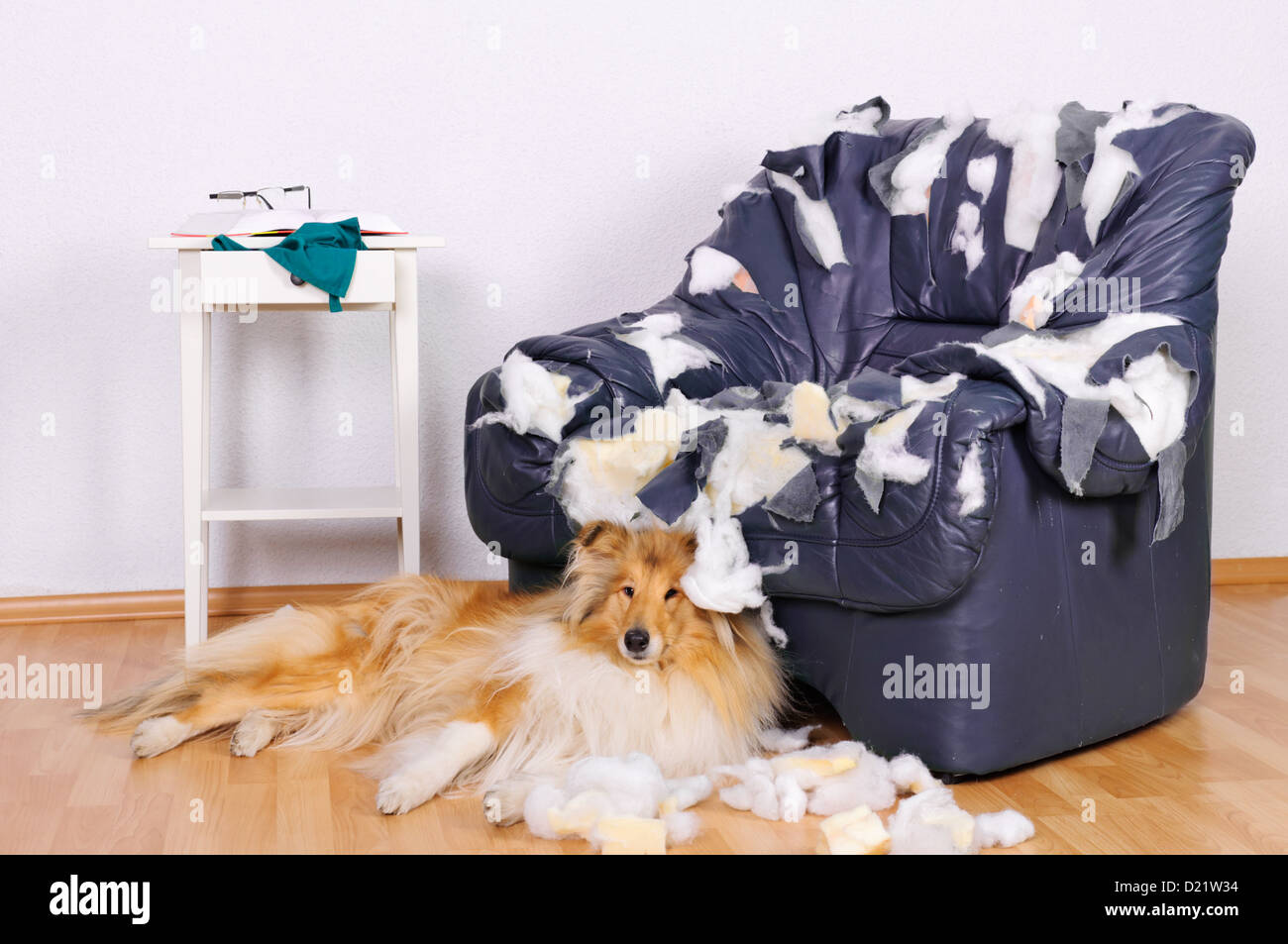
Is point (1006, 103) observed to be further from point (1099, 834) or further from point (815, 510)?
point (1099, 834)

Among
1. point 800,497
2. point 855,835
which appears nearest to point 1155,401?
point 800,497

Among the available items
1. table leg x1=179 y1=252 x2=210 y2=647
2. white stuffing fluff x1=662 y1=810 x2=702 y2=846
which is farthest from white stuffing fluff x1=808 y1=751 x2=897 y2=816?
table leg x1=179 y1=252 x2=210 y2=647

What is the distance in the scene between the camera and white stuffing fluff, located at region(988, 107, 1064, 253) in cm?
266

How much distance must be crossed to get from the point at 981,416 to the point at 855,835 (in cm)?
66

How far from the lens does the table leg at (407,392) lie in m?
2.91

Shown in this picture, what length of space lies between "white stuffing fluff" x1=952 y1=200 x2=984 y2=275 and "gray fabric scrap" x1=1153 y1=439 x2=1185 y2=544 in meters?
0.72

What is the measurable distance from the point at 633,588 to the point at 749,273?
1.10m

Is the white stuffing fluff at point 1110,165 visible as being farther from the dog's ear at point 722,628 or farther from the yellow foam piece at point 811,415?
the dog's ear at point 722,628

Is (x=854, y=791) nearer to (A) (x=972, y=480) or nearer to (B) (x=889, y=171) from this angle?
(A) (x=972, y=480)

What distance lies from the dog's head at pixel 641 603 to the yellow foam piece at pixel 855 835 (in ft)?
1.24

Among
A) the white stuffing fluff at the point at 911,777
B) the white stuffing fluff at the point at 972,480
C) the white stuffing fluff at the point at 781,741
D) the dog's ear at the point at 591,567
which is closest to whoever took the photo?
the white stuffing fluff at the point at 972,480

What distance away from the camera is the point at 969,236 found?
278 centimetres

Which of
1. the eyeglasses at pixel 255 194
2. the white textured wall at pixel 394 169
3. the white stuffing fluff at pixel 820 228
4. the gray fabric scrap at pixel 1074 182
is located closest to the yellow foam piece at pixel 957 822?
the gray fabric scrap at pixel 1074 182

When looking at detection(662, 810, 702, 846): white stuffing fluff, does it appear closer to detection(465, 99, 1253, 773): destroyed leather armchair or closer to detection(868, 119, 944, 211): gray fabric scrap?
detection(465, 99, 1253, 773): destroyed leather armchair
